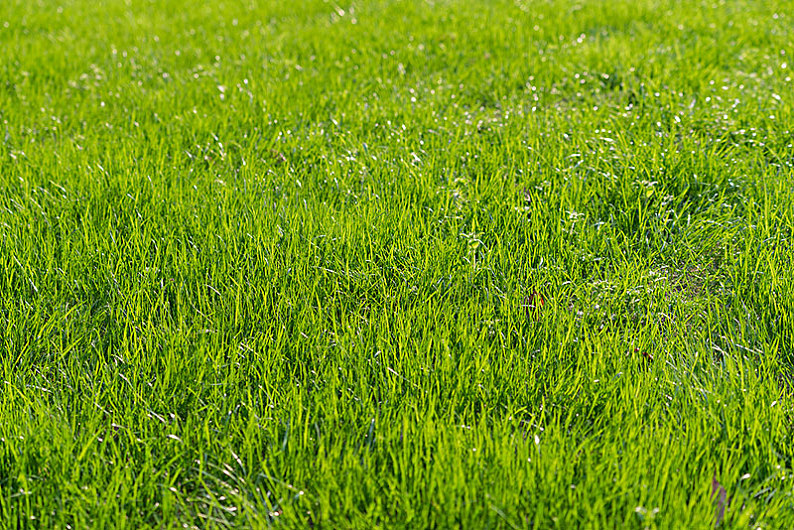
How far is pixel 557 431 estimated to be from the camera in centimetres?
191

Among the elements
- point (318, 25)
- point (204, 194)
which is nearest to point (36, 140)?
point (204, 194)

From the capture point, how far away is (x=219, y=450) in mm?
1964

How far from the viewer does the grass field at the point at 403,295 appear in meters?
1.83

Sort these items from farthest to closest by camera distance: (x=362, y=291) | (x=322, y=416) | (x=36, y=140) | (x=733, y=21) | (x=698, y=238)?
(x=733, y=21)
(x=36, y=140)
(x=698, y=238)
(x=362, y=291)
(x=322, y=416)

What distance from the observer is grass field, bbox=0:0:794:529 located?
1830mm

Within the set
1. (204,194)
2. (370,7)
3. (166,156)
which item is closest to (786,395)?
(204,194)

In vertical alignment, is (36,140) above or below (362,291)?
above

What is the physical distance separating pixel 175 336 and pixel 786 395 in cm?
188

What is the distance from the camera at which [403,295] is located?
2.57 meters

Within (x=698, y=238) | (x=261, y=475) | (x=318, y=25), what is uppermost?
(x=318, y=25)

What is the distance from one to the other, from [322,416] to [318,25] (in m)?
4.48

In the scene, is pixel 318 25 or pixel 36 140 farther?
pixel 318 25

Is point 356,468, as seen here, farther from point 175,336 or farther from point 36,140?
point 36,140

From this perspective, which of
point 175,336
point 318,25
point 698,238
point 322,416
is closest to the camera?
point 322,416
